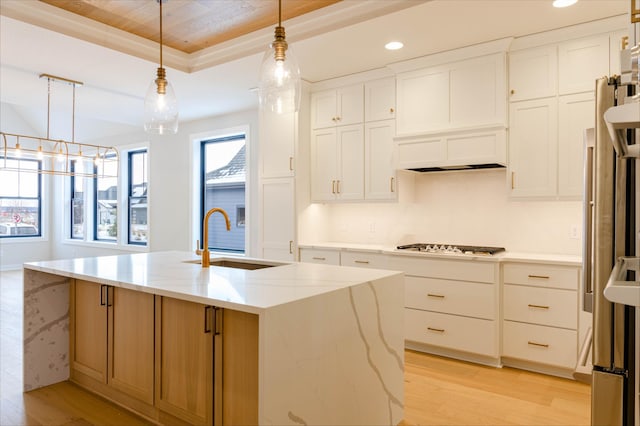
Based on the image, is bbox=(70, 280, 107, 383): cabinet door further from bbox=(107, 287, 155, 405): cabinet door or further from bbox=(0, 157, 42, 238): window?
bbox=(0, 157, 42, 238): window

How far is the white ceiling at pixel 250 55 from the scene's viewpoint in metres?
2.99

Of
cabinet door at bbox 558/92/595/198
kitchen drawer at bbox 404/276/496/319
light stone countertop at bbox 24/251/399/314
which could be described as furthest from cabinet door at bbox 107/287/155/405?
cabinet door at bbox 558/92/595/198

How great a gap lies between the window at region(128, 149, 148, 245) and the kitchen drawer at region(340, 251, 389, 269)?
14.1 ft

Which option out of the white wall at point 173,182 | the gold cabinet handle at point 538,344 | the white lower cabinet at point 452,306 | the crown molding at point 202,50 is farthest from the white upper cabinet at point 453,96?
the white wall at point 173,182

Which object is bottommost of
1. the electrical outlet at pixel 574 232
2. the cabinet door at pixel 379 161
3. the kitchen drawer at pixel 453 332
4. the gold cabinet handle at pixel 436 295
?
the kitchen drawer at pixel 453 332

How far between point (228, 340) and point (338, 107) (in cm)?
311

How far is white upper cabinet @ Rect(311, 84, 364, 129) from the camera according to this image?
433 cm

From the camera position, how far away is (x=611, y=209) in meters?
1.23

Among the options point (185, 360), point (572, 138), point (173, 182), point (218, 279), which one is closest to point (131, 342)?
point (185, 360)

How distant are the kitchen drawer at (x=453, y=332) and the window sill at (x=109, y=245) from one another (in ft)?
15.8

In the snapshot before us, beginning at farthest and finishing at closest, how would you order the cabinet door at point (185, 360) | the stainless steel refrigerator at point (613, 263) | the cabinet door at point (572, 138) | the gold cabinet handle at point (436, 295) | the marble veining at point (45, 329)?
the gold cabinet handle at point (436, 295)
the cabinet door at point (572, 138)
the marble veining at point (45, 329)
the cabinet door at point (185, 360)
the stainless steel refrigerator at point (613, 263)

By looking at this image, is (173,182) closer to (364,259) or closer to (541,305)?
(364,259)

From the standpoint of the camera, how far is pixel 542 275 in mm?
3213

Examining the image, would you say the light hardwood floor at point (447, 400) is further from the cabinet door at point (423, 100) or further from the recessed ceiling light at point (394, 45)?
the recessed ceiling light at point (394, 45)
